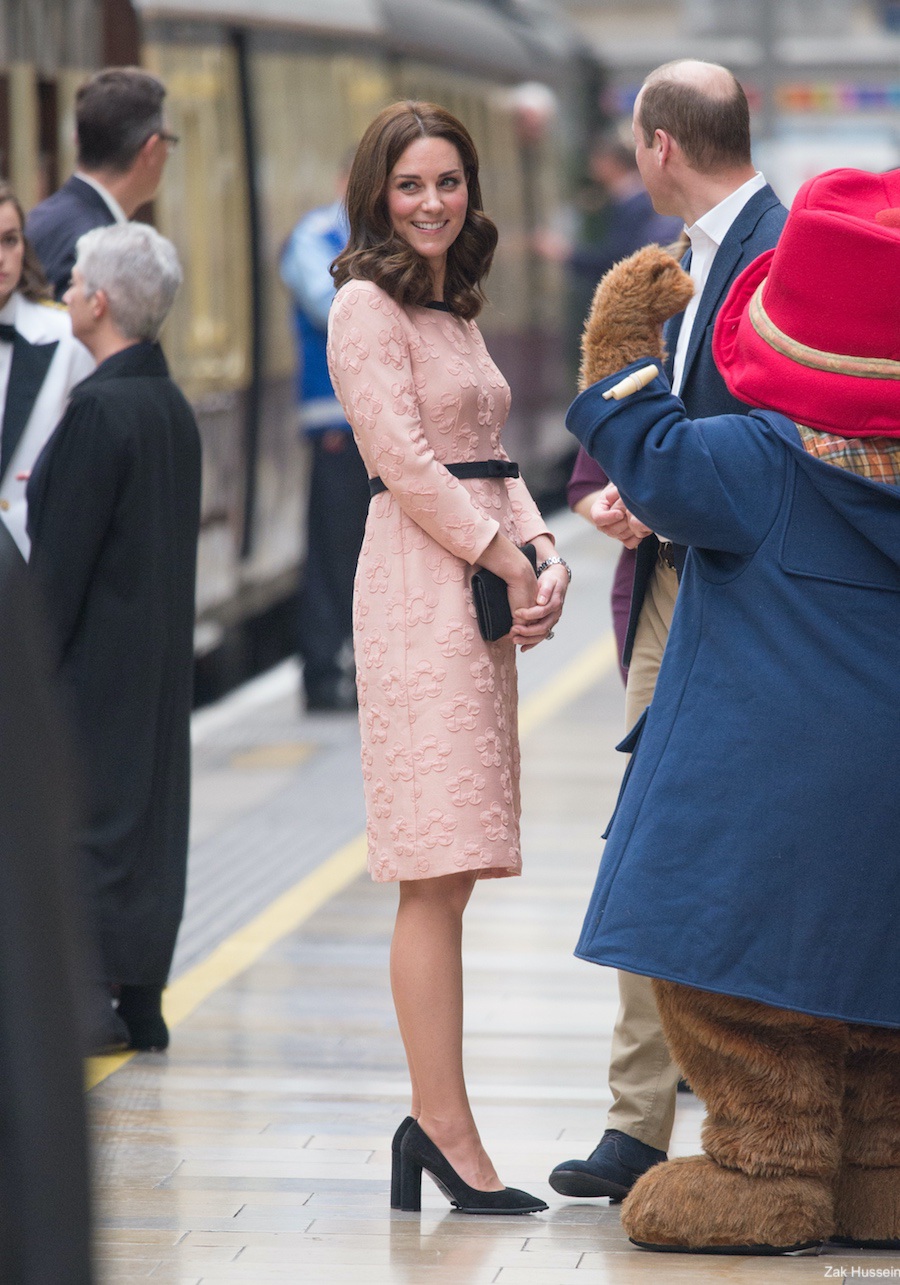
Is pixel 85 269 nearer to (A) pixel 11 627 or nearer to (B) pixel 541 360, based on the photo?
(A) pixel 11 627

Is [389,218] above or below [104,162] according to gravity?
below

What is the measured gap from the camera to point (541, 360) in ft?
67.3

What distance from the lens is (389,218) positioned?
3.90 m

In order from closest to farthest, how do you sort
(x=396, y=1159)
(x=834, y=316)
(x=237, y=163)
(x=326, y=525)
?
1. (x=834, y=316)
2. (x=396, y=1159)
3. (x=326, y=525)
4. (x=237, y=163)

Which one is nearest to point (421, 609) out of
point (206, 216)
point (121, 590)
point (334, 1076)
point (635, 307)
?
point (635, 307)

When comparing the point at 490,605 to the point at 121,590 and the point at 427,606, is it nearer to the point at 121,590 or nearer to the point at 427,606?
the point at 427,606

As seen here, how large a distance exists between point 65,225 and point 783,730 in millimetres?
2821

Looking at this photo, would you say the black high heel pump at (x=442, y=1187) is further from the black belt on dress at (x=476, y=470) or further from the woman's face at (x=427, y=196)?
the woman's face at (x=427, y=196)

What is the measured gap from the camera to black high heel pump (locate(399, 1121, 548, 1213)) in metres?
3.88

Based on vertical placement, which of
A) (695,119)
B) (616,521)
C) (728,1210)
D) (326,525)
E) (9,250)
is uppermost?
(695,119)

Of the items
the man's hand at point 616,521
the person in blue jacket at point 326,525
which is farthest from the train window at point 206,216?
the man's hand at point 616,521

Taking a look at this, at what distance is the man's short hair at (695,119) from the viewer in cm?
395

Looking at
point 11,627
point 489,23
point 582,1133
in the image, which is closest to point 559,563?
point 582,1133

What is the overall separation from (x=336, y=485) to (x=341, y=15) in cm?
394
